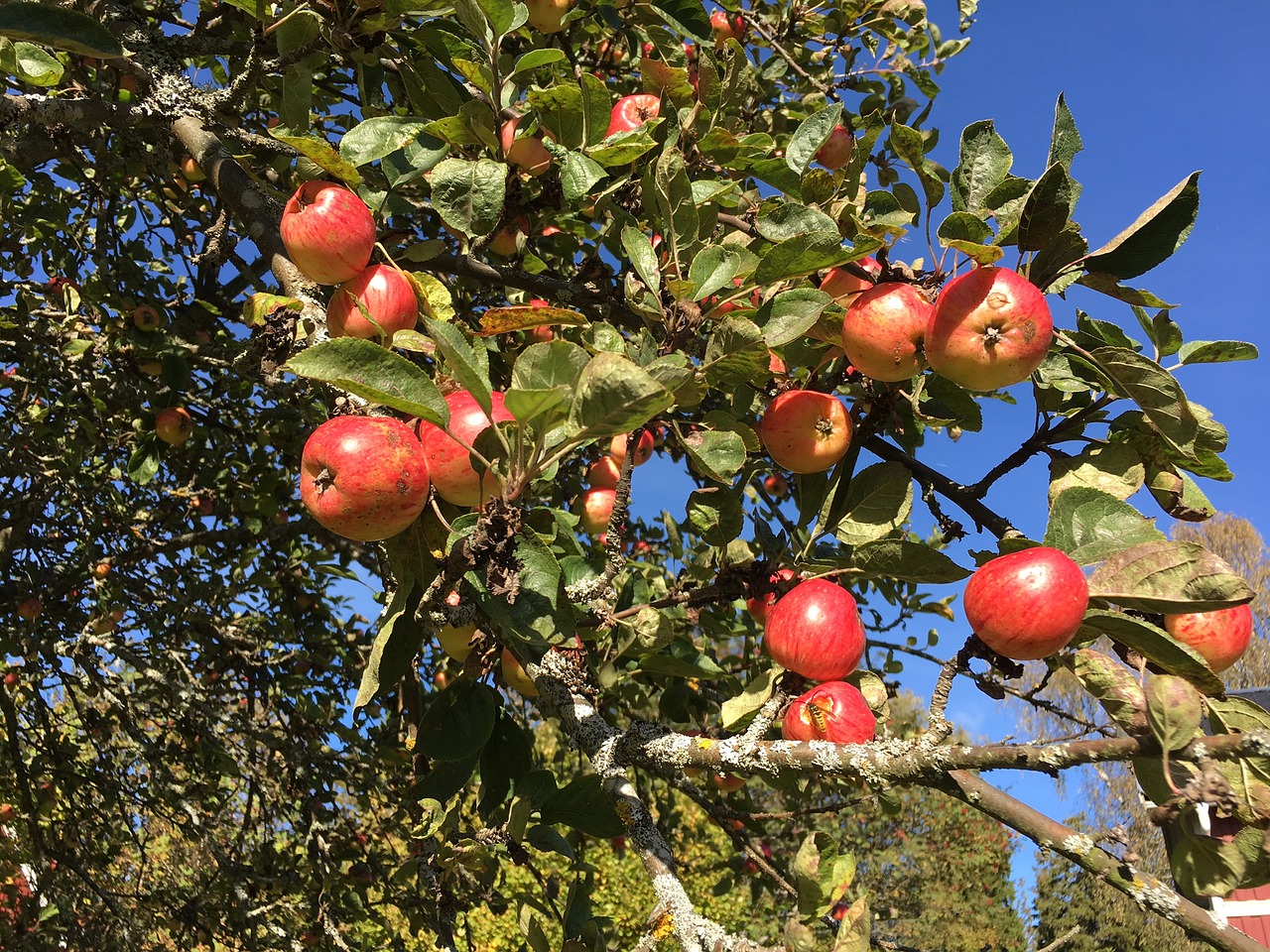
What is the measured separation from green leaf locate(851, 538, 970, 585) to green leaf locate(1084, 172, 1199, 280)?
706 millimetres

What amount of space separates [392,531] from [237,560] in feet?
12.0

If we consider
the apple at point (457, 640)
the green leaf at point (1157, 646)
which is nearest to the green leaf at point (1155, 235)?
the green leaf at point (1157, 646)

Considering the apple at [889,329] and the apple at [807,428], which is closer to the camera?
the apple at [889,329]

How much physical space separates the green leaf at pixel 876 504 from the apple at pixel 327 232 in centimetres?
117

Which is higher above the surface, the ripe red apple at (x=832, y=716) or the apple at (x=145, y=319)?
the apple at (x=145, y=319)

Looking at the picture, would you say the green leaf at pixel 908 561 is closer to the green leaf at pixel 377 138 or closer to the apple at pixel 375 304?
the apple at pixel 375 304

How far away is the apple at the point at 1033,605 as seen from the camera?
1269mm

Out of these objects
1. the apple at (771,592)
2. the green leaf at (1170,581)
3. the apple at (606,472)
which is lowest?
the green leaf at (1170,581)

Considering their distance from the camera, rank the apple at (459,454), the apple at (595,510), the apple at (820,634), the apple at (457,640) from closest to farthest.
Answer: the apple at (459,454) < the apple at (820,634) < the apple at (457,640) < the apple at (595,510)

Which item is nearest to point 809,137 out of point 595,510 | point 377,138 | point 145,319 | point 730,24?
point 377,138

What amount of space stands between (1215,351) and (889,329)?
77 centimetres

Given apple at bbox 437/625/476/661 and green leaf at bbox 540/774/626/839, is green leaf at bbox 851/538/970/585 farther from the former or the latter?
apple at bbox 437/625/476/661

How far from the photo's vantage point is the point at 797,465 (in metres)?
1.91

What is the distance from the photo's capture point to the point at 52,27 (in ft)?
4.97
